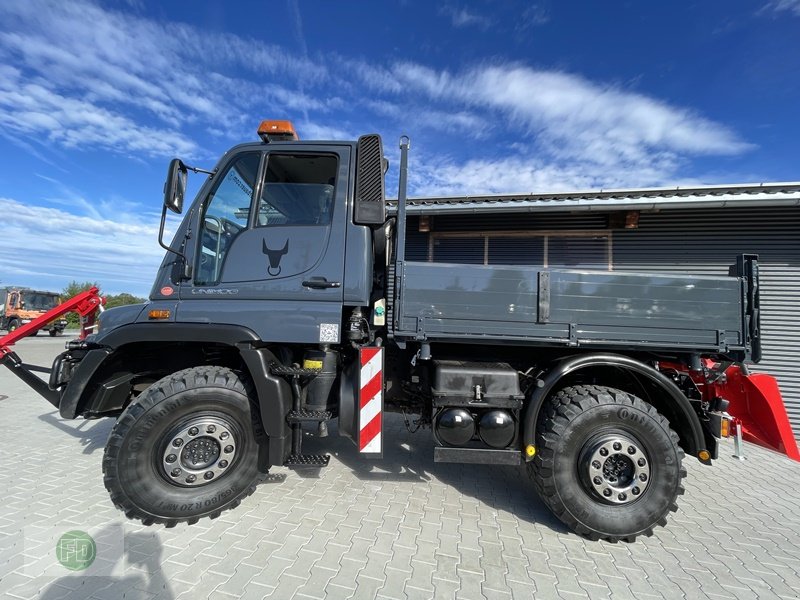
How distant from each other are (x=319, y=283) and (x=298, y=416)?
3.56 feet

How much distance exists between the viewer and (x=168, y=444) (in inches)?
110

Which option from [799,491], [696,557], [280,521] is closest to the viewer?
[696,557]

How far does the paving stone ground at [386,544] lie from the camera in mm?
2219

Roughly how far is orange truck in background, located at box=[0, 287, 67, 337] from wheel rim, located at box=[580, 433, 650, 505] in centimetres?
2652

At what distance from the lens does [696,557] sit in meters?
2.62

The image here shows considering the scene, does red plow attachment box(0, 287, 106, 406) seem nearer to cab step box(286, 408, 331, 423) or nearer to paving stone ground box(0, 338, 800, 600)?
paving stone ground box(0, 338, 800, 600)

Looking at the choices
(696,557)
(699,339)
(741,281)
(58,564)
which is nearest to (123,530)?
(58,564)

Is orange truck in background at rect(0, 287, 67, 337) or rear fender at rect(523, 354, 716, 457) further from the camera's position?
orange truck in background at rect(0, 287, 67, 337)

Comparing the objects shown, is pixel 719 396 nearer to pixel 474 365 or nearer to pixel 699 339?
pixel 699 339


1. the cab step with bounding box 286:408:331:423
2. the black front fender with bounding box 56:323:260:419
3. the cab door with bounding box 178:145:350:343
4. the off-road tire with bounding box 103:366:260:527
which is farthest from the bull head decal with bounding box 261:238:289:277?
the cab step with bounding box 286:408:331:423

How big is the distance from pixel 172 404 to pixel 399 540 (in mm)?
1968

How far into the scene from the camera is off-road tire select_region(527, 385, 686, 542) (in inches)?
109

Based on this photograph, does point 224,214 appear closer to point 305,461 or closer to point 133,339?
point 133,339

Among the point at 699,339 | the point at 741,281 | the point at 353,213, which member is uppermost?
the point at 353,213
